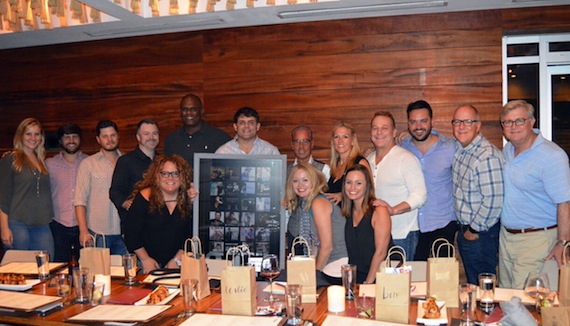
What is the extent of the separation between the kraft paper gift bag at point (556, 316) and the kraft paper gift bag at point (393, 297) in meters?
0.52

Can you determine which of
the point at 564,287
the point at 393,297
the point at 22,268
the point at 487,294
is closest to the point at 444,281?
the point at 487,294

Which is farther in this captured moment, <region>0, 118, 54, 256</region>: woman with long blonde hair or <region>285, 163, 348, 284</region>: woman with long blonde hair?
<region>0, 118, 54, 256</region>: woman with long blonde hair

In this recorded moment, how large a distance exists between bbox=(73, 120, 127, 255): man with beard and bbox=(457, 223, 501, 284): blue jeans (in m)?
2.96

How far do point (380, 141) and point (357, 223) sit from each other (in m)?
0.92

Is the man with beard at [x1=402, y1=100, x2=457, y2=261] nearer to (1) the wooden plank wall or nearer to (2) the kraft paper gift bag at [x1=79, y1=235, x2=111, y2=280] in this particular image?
(1) the wooden plank wall

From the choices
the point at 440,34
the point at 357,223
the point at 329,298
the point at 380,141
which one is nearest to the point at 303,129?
the point at 380,141

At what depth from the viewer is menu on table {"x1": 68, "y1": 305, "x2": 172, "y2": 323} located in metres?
2.35

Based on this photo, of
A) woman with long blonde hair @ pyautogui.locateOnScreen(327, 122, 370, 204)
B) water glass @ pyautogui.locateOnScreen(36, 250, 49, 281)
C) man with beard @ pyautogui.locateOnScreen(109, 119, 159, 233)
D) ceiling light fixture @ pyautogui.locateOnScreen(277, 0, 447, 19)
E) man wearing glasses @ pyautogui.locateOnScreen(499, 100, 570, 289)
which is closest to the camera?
water glass @ pyautogui.locateOnScreen(36, 250, 49, 281)

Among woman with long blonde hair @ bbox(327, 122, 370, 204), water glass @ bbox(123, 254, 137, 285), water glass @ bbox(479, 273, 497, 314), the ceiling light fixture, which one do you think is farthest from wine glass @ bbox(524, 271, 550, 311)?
the ceiling light fixture

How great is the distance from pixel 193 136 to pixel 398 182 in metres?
2.07

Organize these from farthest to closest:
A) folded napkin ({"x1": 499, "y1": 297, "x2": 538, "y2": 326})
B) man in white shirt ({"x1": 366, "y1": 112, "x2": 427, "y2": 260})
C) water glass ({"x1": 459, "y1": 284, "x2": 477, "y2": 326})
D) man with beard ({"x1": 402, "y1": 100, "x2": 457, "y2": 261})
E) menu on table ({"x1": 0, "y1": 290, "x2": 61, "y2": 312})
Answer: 1. man with beard ({"x1": 402, "y1": 100, "x2": 457, "y2": 261})
2. man in white shirt ({"x1": 366, "y1": 112, "x2": 427, "y2": 260})
3. menu on table ({"x1": 0, "y1": 290, "x2": 61, "y2": 312})
4. water glass ({"x1": 459, "y1": 284, "x2": 477, "y2": 326})
5. folded napkin ({"x1": 499, "y1": 297, "x2": 538, "y2": 326})

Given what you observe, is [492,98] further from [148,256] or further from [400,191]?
[148,256]

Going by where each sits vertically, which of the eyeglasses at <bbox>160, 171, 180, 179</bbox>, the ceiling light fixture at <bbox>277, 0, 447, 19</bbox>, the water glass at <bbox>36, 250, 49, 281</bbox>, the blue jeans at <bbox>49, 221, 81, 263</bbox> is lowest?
the blue jeans at <bbox>49, 221, 81, 263</bbox>

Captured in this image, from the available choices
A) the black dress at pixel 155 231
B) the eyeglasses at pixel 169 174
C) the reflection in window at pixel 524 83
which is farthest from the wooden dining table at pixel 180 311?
the reflection in window at pixel 524 83
